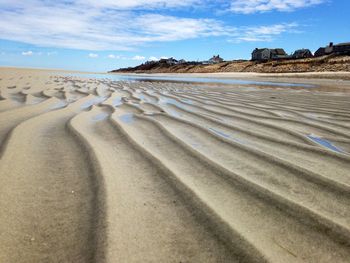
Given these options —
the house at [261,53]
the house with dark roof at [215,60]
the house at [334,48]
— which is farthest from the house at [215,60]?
the house at [334,48]

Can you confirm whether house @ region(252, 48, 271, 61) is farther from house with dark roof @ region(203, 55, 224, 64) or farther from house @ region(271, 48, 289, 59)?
house with dark roof @ region(203, 55, 224, 64)

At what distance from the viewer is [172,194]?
1.83 metres

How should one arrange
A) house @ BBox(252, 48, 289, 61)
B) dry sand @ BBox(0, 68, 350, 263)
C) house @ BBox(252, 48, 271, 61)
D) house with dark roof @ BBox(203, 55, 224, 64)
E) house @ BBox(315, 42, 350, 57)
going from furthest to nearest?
house with dark roof @ BBox(203, 55, 224, 64), house @ BBox(252, 48, 271, 61), house @ BBox(252, 48, 289, 61), house @ BBox(315, 42, 350, 57), dry sand @ BBox(0, 68, 350, 263)

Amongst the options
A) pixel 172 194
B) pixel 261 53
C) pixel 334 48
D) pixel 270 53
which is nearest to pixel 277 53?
pixel 270 53

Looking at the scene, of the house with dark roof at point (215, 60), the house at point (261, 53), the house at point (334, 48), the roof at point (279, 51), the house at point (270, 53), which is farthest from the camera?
the house with dark roof at point (215, 60)

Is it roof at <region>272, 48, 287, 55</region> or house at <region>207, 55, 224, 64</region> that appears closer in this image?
roof at <region>272, 48, 287, 55</region>

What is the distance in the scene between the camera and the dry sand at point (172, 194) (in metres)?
1.31

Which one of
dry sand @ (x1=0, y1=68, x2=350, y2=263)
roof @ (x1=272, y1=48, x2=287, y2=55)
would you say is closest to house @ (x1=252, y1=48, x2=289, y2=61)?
roof @ (x1=272, y1=48, x2=287, y2=55)

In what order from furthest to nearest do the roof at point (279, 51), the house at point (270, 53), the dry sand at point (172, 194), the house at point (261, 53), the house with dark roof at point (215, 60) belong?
the house with dark roof at point (215, 60)
the roof at point (279, 51)
the house at point (261, 53)
the house at point (270, 53)
the dry sand at point (172, 194)

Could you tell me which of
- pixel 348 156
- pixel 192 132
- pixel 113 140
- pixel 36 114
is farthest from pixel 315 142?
pixel 36 114

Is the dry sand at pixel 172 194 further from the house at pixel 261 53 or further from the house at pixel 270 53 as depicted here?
the house at pixel 270 53

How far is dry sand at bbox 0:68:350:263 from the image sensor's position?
4.31 ft

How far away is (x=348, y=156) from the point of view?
8.41ft

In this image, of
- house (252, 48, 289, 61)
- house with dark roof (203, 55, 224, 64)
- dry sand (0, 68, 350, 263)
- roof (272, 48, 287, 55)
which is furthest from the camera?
house with dark roof (203, 55, 224, 64)
